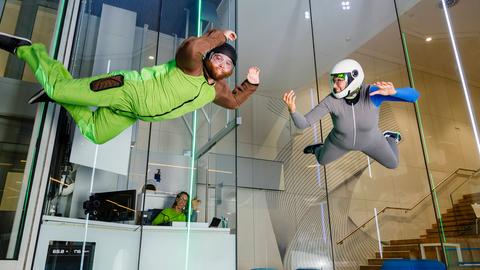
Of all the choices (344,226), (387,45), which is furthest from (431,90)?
(344,226)

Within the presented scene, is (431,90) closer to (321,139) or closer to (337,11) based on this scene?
(321,139)

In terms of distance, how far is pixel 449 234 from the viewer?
263 cm

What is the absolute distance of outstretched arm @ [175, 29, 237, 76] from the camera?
1971mm

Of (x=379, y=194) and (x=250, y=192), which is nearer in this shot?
(x=379, y=194)

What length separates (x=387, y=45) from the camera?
3504 mm

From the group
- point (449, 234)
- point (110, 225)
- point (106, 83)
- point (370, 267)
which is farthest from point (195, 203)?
point (449, 234)

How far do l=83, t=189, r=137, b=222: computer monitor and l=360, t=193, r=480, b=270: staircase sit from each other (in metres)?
2.23

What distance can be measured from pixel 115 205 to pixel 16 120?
1105 millimetres

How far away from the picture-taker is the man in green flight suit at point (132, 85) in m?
1.97

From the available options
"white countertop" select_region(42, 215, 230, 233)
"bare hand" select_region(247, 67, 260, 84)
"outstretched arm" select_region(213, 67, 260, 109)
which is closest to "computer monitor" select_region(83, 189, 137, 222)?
"white countertop" select_region(42, 215, 230, 233)

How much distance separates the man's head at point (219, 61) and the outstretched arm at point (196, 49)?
41 millimetres

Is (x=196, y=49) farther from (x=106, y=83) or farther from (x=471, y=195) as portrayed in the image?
(x=471, y=195)

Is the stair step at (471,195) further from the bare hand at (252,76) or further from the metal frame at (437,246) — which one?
the bare hand at (252,76)

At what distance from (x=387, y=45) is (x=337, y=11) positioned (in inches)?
46.2
